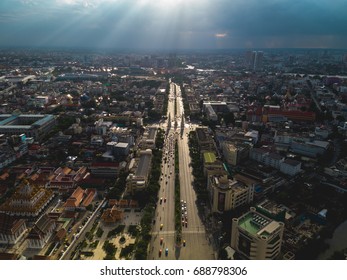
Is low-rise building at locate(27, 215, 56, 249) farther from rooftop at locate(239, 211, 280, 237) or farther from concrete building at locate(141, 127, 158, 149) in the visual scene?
concrete building at locate(141, 127, 158, 149)

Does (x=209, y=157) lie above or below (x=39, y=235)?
above

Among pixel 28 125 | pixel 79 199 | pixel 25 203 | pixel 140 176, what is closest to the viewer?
pixel 25 203

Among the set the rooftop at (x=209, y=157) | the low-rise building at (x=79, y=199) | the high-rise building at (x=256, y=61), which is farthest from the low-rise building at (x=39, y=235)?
the high-rise building at (x=256, y=61)

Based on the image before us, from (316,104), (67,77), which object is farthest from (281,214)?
(67,77)

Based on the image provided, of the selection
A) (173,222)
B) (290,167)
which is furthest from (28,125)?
(290,167)

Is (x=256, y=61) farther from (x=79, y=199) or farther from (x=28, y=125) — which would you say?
(x=79, y=199)

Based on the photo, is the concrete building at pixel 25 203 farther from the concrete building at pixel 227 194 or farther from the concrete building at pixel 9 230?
the concrete building at pixel 227 194

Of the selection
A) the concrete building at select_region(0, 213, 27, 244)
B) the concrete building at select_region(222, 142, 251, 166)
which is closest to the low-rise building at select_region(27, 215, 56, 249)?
the concrete building at select_region(0, 213, 27, 244)
